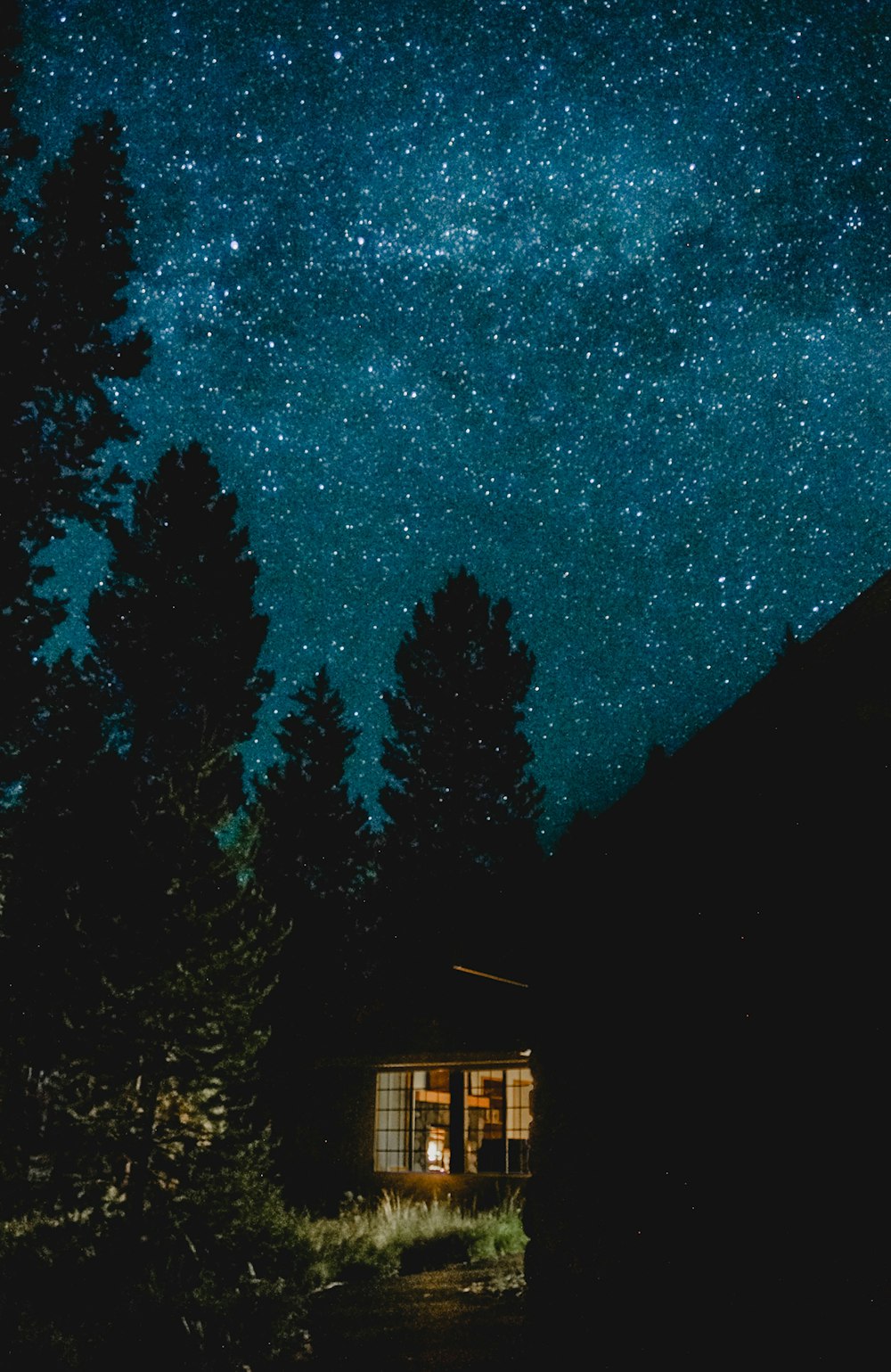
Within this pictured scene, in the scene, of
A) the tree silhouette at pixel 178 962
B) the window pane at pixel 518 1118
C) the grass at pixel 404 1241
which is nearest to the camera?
the tree silhouette at pixel 178 962

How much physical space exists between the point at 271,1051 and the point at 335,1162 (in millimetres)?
3327

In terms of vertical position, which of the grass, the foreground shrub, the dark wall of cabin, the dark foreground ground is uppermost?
the dark wall of cabin

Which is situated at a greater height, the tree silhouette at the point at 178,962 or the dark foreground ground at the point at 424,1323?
the tree silhouette at the point at 178,962

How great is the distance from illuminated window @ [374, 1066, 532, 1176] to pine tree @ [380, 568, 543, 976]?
21.0 feet

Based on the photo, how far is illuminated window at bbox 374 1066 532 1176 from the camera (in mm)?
16062

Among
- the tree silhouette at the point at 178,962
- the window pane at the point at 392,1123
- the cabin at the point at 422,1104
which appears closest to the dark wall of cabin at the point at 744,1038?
the tree silhouette at the point at 178,962

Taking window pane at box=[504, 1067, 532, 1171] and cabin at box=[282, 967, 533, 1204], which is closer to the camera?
cabin at box=[282, 967, 533, 1204]

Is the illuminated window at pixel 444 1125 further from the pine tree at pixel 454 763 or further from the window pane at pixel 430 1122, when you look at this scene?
the pine tree at pixel 454 763

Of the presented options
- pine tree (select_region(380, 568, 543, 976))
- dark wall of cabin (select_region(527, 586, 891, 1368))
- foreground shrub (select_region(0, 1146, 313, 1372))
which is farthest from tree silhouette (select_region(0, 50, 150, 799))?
pine tree (select_region(380, 568, 543, 976))

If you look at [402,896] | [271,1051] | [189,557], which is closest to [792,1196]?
[271,1051]

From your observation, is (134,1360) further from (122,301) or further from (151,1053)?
(122,301)

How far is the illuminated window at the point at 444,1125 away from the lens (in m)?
16.1

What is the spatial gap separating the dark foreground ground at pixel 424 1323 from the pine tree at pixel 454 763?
15.1 metres

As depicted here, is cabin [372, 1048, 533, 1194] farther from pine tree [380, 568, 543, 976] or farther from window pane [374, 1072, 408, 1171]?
pine tree [380, 568, 543, 976]
